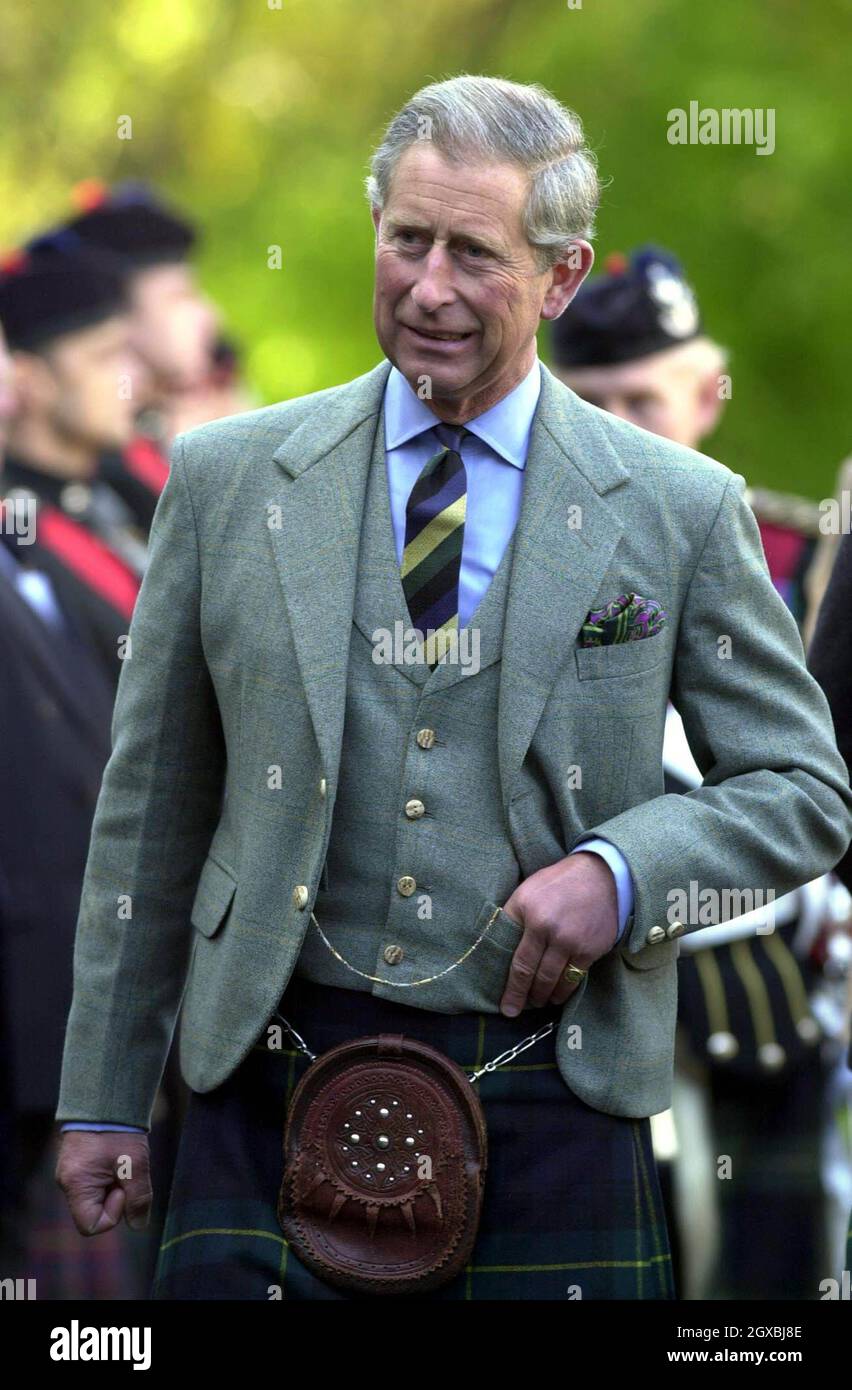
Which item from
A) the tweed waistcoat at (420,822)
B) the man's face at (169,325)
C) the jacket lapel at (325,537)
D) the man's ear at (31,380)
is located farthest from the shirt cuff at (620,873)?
the man's face at (169,325)

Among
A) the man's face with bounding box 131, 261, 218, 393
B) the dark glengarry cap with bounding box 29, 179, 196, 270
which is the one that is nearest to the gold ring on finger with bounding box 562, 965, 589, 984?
the dark glengarry cap with bounding box 29, 179, 196, 270

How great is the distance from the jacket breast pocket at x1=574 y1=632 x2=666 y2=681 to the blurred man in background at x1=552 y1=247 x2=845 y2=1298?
5.89 feet

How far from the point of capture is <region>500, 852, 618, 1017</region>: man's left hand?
317 cm

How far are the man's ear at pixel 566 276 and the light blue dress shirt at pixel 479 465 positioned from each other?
9 centimetres

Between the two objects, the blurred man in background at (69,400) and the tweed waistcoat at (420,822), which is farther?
the blurred man in background at (69,400)

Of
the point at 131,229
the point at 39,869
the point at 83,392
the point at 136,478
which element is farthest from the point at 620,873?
the point at 131,229

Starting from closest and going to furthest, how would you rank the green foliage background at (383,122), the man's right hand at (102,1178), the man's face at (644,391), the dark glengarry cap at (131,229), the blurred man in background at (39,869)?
the man's right hand at (102,1178)
the blurred man in background at (39,869)
the man's face at (644,391)
the dark glengarry cap at (131,229)
the green foliage background at (383,122)

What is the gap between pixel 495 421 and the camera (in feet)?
11.1

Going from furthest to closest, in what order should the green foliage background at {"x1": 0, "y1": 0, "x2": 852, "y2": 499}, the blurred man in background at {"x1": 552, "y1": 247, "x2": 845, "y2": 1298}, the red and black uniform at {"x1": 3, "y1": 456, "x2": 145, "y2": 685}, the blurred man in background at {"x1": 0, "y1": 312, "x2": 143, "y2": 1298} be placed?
1. the green foliage background at {"x1": 0, "y1": 0, "x2": 852, "y2": 499}
2. the red and black uniform at {"x1": 3, "y1": 456, "x2": 145, "y2": 685}
3. the blurred man in background at {"x1": 0, "y1": 312, "x2": 143, "y2": 1298}
4. the blurred man in background at {"x1": 552, "y1": 247, "x2": 845, "y2": 1298}

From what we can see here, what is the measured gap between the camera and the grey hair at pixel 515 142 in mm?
3217

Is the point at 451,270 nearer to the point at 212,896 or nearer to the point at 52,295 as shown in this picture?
the point at 212,896

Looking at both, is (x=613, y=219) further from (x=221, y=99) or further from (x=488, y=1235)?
(x=488, y=1235)

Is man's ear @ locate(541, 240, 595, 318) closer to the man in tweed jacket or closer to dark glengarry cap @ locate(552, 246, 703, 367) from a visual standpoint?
the man in tweed jacket

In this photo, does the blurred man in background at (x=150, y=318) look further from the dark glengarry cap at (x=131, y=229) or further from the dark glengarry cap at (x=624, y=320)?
the dark glengarry cap at (x=624, y=320)
